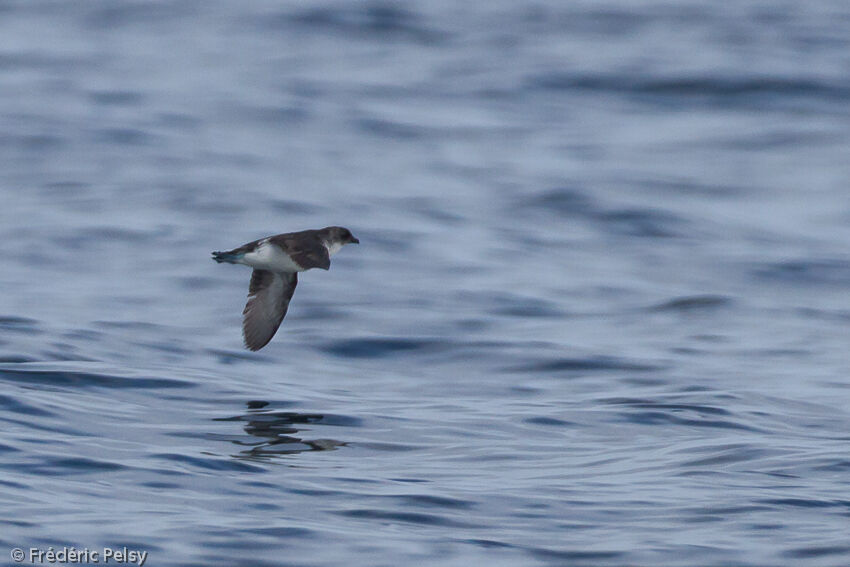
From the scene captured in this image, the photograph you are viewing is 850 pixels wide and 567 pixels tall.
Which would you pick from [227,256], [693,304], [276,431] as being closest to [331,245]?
[227,256]

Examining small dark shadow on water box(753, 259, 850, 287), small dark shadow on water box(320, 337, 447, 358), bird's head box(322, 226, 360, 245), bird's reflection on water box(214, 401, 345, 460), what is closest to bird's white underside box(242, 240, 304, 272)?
bird's head box(322, 226, 360, 245)

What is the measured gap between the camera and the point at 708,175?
20797mm

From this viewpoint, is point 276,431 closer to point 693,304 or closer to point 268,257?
point 268,257

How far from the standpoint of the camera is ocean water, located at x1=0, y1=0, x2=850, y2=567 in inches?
307

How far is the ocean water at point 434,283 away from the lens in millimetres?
7785

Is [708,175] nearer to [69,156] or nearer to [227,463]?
[69,156]

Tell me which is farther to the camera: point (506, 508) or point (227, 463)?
point (227, 463)

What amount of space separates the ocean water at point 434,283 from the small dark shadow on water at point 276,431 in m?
0.04

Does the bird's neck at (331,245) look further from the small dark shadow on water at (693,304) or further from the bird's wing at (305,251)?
the small dark shadow on water at (693,304)

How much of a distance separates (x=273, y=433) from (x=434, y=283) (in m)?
5.96

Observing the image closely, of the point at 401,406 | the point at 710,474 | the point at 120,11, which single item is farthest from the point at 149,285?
the point at 120,11

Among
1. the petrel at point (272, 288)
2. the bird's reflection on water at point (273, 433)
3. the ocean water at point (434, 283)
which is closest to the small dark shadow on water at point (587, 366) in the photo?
the ocean water at point (434, 283)

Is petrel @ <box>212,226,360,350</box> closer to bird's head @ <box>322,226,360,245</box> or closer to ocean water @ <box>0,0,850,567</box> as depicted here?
bird's head @ <box>322,226,360,245</box>

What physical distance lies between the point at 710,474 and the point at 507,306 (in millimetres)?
5599
